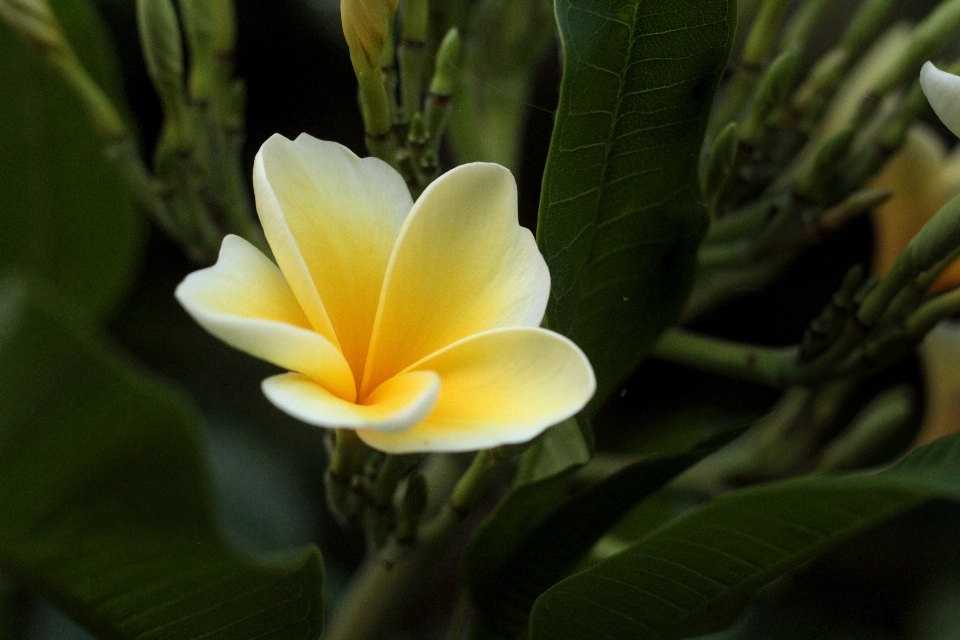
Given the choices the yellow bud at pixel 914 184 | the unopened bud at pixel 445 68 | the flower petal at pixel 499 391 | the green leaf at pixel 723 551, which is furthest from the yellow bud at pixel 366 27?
the yellow bud at pixel 914 184

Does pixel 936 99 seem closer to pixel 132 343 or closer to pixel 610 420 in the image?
pixel 610 420

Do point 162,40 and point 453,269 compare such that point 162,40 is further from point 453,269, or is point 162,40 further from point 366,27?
point 453,269

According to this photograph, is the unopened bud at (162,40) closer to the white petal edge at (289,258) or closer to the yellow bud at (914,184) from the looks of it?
the white petal edge at (289,258)

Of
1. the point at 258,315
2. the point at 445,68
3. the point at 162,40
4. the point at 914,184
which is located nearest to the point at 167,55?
the point at 162,40

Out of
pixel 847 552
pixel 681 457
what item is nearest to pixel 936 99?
pixel 681 457

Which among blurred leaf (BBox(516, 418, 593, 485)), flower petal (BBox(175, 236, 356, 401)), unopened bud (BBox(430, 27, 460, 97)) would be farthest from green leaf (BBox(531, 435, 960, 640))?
unopened bud (BBox(430, 27, 460, 97))

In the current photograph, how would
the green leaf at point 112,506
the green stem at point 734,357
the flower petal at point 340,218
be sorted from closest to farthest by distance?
1. the green leaf at point 112,506
2. the flower petal at point 340,218
3. the green stem at point 734,357

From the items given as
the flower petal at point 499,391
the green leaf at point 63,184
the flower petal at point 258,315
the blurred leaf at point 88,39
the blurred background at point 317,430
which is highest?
the flower petal at point 258,315
